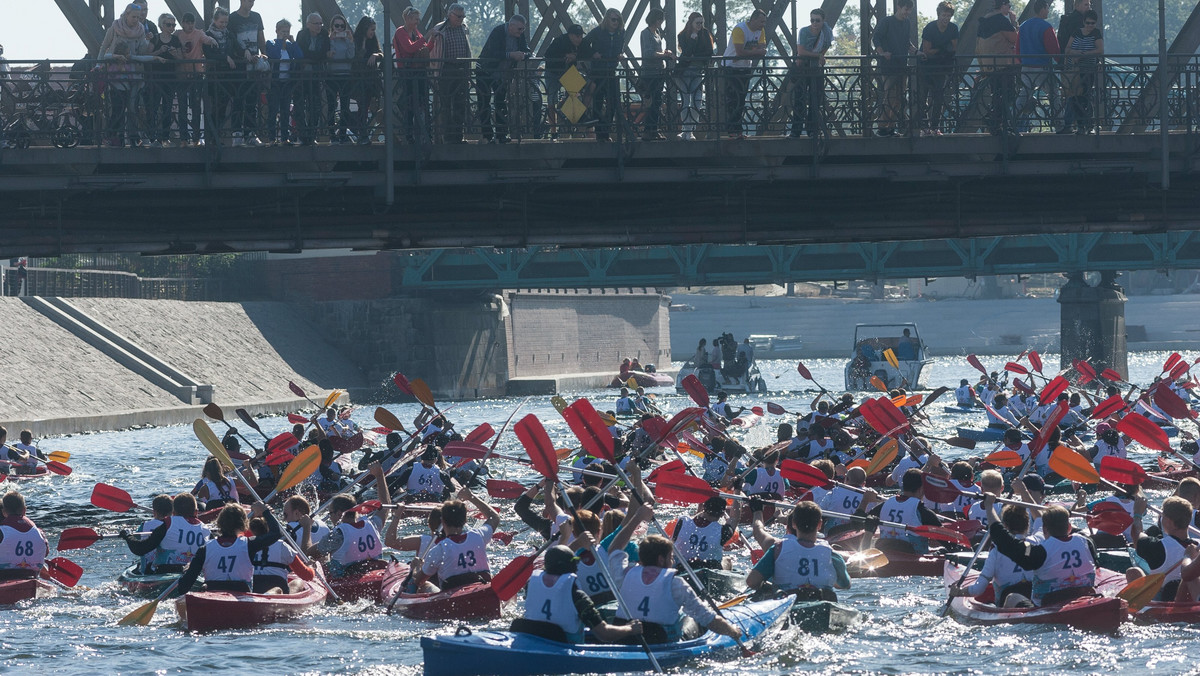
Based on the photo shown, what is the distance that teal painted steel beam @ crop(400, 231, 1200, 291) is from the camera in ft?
165

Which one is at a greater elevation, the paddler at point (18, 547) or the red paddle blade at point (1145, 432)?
the red paddle blade at point (1145, 432)

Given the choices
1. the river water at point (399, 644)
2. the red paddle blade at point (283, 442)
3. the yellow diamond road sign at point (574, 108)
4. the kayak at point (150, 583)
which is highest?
the yellow diamond road sign at point (574, 108)

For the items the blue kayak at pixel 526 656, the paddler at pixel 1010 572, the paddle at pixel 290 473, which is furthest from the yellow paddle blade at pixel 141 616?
the paddler at pixel 1010 572

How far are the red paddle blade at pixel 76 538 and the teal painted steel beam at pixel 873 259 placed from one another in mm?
34313

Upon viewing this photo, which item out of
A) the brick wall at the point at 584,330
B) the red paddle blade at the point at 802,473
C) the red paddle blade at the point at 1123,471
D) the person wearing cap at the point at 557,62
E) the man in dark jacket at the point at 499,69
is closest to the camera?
the red paddle blade at the point at 1123,471

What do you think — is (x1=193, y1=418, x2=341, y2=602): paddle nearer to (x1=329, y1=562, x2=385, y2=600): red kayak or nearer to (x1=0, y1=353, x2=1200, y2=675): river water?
(x1=329, y1=562, x2=385, y2=600): red kayak

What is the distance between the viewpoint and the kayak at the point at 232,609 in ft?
45.2

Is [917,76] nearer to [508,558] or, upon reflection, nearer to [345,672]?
[508,558]

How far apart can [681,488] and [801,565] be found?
176 centimetres

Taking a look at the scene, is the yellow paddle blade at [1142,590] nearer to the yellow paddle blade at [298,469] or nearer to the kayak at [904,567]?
the kayak at [904,567]

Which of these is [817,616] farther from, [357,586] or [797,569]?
[357,586]

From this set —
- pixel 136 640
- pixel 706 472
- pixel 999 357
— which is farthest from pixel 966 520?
pixel 999 357

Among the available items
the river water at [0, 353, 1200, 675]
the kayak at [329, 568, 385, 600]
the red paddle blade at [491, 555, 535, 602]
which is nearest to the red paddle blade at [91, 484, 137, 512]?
the river water at [0, 353, 1200, 675]

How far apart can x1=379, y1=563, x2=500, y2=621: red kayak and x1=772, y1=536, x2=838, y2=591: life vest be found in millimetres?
2639
